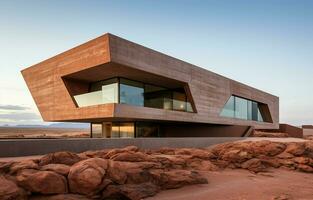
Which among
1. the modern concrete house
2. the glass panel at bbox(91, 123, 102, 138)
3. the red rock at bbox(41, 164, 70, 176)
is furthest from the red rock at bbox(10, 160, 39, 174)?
the glass panel at bbox(91, 123, 102, 138)

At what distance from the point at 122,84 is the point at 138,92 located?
59.4 inches

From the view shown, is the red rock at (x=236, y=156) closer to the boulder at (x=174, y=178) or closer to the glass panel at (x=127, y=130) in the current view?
the boulder at (x=174, y=178)

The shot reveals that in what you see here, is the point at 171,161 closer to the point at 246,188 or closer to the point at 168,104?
the point at 246,188

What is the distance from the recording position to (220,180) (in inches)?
490

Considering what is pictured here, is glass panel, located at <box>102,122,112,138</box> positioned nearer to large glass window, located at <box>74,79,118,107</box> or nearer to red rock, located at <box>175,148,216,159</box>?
large glass window, located at <box>74,79,118,107</box>

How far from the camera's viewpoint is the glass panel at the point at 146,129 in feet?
82.8

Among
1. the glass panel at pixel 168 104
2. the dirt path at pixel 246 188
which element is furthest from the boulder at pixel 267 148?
the glass panel at pixel 168 104

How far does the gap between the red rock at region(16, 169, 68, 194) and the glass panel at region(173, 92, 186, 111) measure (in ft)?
52.1

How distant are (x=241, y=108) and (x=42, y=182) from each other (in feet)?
92.4

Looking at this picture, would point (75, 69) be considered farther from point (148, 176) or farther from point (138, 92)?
point (148, 176)

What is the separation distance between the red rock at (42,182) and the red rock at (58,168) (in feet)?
1.03

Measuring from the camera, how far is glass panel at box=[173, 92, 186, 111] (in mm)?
23680

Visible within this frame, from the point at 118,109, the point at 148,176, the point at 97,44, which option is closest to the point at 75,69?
the point at 97,44

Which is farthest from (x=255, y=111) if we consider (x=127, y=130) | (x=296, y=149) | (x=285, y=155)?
(x=127, y=130)
